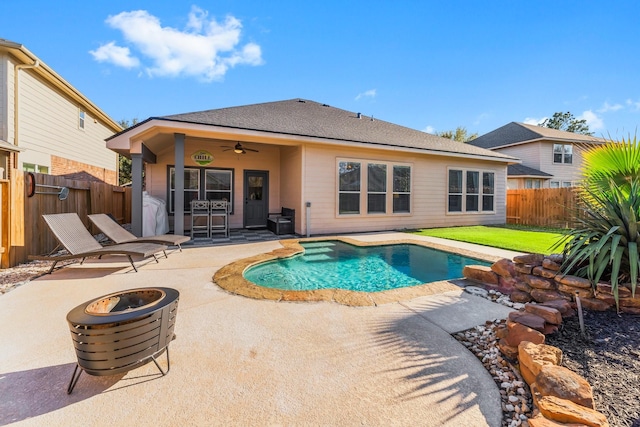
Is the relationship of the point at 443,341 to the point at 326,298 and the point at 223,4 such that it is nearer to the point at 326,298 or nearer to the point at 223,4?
the point at 326,298

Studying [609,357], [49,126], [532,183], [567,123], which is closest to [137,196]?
[49,126]

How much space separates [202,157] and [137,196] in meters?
3.13

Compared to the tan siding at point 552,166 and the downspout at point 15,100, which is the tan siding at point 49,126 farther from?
the tan siding at point 552,166

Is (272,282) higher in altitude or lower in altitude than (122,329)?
lower

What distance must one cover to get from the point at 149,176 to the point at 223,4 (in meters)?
6.08

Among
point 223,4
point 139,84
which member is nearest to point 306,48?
point 223,4

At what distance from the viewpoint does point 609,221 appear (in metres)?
2.98

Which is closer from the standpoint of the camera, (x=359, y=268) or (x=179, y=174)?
(x=359, y=268)

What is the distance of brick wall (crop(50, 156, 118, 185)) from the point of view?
398 inches

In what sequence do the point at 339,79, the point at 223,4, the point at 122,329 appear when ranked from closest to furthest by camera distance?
the point at 122,329 → the point at 223,4 → the point at 339,79

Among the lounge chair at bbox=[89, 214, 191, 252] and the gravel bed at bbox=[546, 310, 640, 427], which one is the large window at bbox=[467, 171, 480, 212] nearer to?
the gravel bed at bbox=[546, 310, 640, 427]

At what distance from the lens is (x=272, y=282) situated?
479 cm

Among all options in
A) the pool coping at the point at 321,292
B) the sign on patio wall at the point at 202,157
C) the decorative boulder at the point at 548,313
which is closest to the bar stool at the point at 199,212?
the sign on patio wall at the point at 202,157

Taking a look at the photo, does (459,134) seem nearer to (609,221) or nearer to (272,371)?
(609,221)
